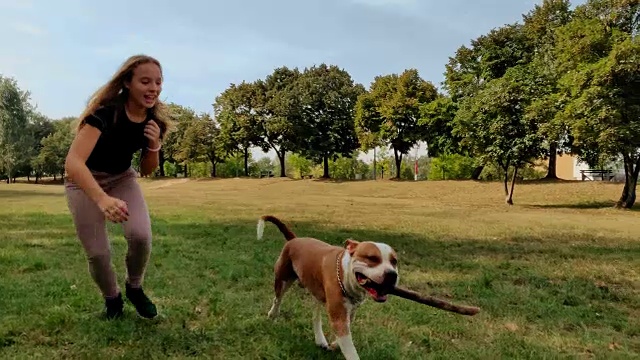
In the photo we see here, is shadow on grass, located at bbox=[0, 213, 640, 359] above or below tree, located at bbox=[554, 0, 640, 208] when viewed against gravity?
below

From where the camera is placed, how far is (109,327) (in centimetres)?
478

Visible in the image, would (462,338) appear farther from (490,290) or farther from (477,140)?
(477,140)

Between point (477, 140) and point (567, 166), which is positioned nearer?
point (477, 140)

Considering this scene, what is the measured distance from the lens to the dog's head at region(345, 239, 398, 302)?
→ 139 inches

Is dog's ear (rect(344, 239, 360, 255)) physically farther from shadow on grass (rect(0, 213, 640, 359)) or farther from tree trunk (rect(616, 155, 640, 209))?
tree trunk (rect(616, 155, 640, 209))

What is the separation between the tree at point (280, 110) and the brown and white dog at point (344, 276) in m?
57.5

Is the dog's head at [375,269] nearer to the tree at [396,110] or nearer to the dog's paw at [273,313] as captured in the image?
the dog's paw at [273,313]

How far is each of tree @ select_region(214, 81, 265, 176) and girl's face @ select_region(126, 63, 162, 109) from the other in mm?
60476

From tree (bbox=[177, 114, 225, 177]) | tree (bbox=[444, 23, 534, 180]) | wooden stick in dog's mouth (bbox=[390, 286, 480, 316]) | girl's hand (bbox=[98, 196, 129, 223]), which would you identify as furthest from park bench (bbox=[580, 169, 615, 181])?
girl's hand (bbox=[98, 196, 129, 223])

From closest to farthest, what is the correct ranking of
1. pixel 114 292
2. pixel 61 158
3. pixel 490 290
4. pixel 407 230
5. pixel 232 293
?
1. pixel 114 292
2. pixel 232 293
3. pixel 490 290
4. pixel 407 230
5. pixel 61 158

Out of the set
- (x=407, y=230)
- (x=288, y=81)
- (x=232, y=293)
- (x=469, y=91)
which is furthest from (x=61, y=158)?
(x=232, y=293)

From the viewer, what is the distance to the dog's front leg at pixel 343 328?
383 centimetres

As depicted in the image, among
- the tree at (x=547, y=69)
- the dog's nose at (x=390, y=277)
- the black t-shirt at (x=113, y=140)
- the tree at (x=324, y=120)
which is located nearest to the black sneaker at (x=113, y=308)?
the black t-shirt at (x=113, y=140)

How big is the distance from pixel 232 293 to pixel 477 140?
2808 centimetres
